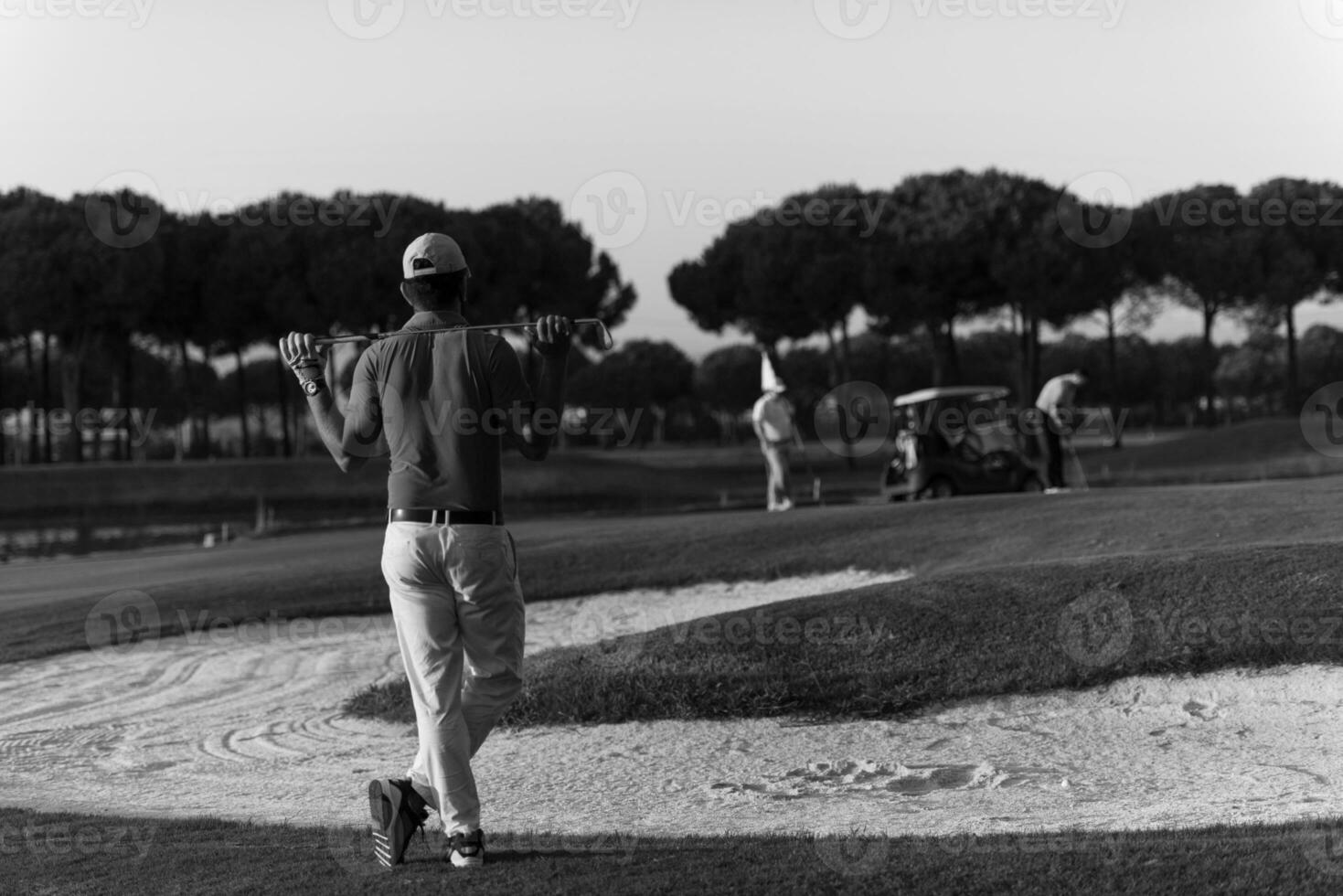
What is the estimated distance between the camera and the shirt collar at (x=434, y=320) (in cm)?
623

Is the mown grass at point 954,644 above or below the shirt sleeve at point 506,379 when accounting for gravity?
below

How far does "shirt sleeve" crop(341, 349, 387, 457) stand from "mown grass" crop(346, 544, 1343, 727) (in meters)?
4.30

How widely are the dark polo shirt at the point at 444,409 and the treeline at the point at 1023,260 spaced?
5575cm

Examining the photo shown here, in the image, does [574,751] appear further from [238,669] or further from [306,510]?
[306,510]

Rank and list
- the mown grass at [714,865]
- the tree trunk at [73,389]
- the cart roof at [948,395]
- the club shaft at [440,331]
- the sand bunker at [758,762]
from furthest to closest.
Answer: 1. the tree trunk at [73,389]
2. the cart roof at [948,395]
3. the sand bunker at [758,762]
4. the club shaft at [440,331]
5. the mown grass at [714,865]

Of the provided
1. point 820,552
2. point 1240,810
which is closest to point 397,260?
point 820,552

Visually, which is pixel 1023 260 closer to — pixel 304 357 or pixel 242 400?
pixel 242 400

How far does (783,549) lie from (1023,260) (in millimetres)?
43769

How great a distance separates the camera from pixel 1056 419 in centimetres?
2488

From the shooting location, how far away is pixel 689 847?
20.9 feet

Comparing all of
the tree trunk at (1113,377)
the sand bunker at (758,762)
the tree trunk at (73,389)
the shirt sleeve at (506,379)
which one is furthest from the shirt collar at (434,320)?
the tree trunk at (73,389)

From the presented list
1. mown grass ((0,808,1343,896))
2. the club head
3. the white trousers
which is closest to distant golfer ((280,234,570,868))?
the white trousers

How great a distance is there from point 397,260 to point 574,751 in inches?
2213

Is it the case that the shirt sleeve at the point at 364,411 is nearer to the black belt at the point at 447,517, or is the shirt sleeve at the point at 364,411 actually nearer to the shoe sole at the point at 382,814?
the black belt at the point at 447,517
